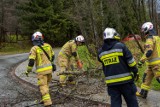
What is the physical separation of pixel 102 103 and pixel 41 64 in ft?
6.25

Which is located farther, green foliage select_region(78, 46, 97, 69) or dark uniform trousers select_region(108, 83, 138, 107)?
green foliage select_region(78, 46, 97, 69)

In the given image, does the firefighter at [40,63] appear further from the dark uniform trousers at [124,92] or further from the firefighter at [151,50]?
the dark uniform trousers at [124,92]

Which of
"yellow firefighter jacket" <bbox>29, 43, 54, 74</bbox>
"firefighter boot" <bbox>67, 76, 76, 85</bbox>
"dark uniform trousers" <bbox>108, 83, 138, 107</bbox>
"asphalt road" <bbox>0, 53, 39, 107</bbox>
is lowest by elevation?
"asphalt road" <bbox>0, 53, 39, 107</bbox>

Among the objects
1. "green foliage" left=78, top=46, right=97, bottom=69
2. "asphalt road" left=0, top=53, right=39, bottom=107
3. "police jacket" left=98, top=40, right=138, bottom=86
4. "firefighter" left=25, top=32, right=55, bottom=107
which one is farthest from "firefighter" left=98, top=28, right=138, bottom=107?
"green foliage" left=78, top=46, right=97, bottom=69

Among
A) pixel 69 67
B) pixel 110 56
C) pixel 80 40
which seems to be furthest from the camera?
pixel 69 67

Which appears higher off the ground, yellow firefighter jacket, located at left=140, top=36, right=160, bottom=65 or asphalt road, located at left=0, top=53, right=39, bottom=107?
yellow firefighter jacket, located at left=140, top=36, right=160, bottom=65

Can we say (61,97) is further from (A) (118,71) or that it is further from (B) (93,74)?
(A) (118,71)

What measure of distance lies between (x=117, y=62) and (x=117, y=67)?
0.10 metres

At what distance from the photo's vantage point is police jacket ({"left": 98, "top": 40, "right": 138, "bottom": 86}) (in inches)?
219

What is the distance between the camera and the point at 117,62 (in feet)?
18.4

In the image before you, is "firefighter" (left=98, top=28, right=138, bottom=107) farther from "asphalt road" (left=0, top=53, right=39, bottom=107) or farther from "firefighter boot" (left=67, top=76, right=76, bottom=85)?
"firefighter boot" (left=67, top=76, right=76, bottom=85)

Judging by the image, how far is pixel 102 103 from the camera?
308 inches

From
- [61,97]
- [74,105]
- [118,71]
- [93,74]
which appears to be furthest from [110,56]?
[93,74]

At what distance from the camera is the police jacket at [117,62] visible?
5.57 m
